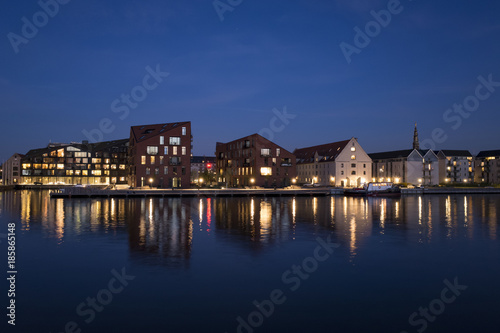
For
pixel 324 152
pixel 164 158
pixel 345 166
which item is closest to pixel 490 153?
pixel 324 152

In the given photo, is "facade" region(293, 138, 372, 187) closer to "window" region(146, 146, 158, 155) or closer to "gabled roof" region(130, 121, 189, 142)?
"gabled roof" region(130, 121, 189, 142)

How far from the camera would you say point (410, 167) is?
123 m

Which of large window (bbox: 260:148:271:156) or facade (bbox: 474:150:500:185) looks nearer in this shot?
large window (bbox: 260:148:271:156)

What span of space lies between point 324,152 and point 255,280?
105 metres

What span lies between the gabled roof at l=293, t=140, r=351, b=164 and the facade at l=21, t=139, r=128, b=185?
6355 centimetres

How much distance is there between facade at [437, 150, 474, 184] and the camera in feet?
468

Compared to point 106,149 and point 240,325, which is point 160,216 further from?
point 106,149

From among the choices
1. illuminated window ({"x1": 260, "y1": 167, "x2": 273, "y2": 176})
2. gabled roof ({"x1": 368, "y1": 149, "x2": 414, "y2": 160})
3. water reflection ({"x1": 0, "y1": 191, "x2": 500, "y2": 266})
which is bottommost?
water reflection ({"x1": 0, "y1": 191, "x2": 500, "y2": 266})

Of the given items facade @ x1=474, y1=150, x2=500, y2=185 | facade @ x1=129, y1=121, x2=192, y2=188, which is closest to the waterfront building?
facade @ x1=474, y1=150, x2=500, y2=185

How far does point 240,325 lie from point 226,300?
2179mm

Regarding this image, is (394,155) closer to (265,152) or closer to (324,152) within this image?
(324,152)

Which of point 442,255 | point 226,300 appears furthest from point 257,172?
point 226,300

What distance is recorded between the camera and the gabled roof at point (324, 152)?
112 metres

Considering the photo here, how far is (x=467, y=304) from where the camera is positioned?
14.9 metres
